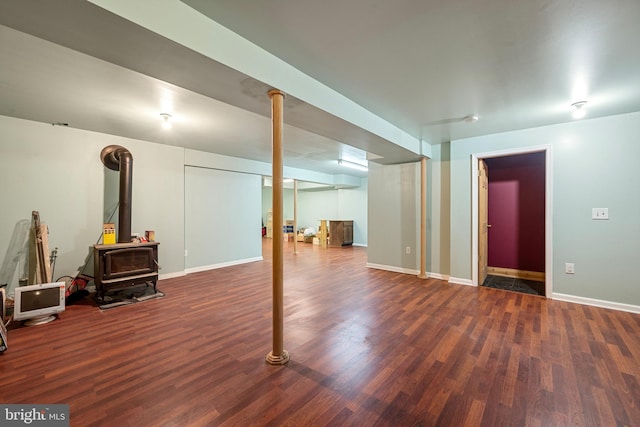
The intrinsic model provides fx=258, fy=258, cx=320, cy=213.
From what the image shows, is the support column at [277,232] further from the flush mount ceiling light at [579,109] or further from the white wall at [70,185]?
the white wall at [70,185]

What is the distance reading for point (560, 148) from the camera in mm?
3496

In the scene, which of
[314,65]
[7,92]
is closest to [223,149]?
[7,92]

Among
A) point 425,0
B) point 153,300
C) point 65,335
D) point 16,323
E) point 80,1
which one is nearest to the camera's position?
point 80,1

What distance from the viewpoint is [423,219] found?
4699 mm

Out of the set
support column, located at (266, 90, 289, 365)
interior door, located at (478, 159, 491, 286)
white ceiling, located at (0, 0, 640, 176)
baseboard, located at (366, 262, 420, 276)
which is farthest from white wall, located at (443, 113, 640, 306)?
support column, located at (266, 90, 289, 365)

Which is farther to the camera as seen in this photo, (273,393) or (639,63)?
(639,63)

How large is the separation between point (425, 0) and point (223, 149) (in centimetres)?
438

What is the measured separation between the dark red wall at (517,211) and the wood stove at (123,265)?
19.5ft

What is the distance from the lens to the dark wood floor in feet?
5.06

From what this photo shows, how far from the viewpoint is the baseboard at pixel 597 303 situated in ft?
10.1

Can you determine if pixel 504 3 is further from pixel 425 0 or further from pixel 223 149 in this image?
pixel 223 149

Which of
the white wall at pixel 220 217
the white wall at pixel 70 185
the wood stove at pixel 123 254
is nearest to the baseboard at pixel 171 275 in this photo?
the white wall at pixel 70 185

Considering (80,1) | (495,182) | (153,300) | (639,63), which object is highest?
(639,63)

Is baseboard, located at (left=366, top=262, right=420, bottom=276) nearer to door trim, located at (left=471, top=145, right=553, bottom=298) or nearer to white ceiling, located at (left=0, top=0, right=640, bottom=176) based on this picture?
door trim, located at (left=471, top=145, right=553, bottom=298)
